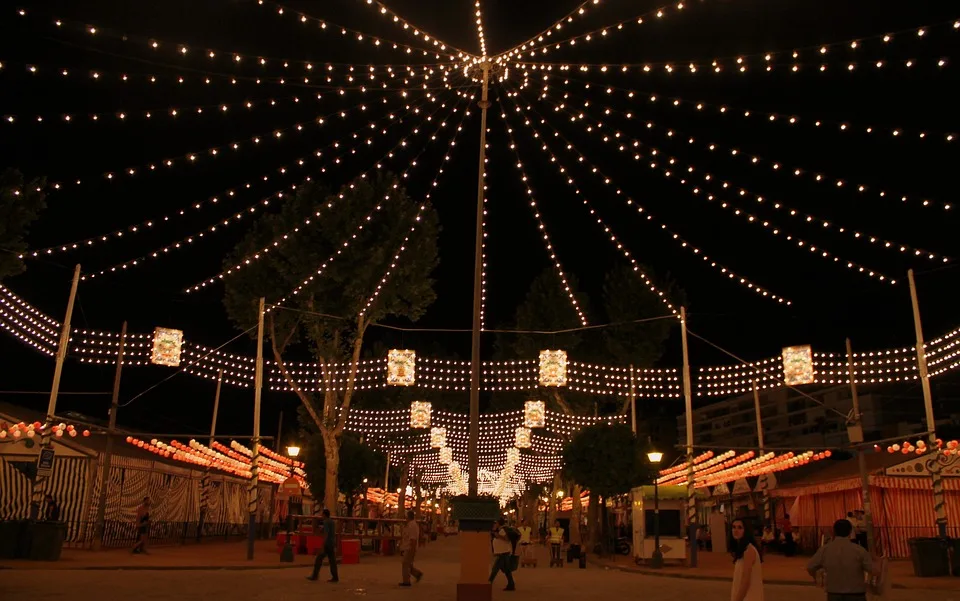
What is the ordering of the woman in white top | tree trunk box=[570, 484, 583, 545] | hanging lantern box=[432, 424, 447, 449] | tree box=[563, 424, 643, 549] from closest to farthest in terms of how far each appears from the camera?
the woman in white top, tree box=[563, 424, 643, 549], tree trunk box=[570, 484, 583, 545], hanging lantern box=[432, 424, 447, 449]

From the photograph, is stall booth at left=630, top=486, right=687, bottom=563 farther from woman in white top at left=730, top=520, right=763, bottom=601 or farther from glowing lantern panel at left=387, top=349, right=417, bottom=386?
woman in white top at left=730, top=520, right=763, bottom=601

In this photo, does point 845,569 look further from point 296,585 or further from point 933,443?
point 933,443

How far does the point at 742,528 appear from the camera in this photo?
23.1ft

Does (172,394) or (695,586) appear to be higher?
(172,394)

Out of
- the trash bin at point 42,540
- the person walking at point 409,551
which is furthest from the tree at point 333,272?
the person walking at point 409,551

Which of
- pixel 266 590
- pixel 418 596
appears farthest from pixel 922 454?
pixel 266 590

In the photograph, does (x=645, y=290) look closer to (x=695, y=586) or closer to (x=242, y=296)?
(x=242, y=296)

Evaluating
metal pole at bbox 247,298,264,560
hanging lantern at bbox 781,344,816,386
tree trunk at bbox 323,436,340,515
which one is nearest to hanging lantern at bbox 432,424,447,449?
tree trunk at bbox 323,436,340,515

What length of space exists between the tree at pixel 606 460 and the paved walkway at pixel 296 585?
8.29 meters

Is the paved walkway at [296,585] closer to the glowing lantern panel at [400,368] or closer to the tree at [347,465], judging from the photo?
the glowing lantern panel at [400,368]

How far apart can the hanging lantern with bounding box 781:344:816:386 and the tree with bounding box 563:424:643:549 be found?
773 cm

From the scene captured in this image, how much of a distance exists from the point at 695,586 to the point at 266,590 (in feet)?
28.0

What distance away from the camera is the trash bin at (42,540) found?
18.4m

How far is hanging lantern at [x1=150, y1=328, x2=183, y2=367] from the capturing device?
22.4 meters
